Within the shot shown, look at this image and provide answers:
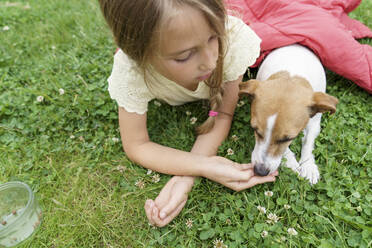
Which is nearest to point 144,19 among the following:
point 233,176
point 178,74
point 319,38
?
point 178,74

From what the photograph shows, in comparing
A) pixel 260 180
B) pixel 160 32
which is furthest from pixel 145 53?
pixel 260 180

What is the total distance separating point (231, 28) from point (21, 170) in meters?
2.26

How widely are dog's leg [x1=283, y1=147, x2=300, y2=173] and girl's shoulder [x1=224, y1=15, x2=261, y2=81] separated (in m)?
0.79

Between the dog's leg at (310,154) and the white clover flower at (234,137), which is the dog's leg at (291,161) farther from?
the white clover flower at (234,137)

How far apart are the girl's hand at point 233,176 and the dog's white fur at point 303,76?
0.10m

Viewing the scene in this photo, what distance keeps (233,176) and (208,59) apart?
0.91 m

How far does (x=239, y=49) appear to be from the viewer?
2.43 m

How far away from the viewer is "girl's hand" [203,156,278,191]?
7.17ft

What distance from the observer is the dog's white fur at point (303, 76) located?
2293 mm

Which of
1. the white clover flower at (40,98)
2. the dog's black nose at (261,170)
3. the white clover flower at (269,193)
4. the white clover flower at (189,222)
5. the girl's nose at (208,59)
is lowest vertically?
the white clover flower at (40,98)

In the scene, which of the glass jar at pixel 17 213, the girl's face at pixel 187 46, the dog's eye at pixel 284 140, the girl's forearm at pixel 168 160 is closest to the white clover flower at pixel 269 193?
the dog's eye at pixel 284 140

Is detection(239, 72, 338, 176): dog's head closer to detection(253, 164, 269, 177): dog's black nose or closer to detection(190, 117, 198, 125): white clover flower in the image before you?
detection(253, 164, 269, 177): dog's black nose

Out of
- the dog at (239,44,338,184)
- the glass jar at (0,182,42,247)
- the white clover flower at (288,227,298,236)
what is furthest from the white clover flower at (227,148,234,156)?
the glass jar at (0,182,42,247)

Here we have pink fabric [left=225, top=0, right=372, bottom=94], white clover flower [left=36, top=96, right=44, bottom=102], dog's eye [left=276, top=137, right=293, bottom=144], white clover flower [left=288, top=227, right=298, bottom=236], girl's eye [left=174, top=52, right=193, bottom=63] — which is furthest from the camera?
white clover flower [left=36, top=96, right=44, bottom=102]
